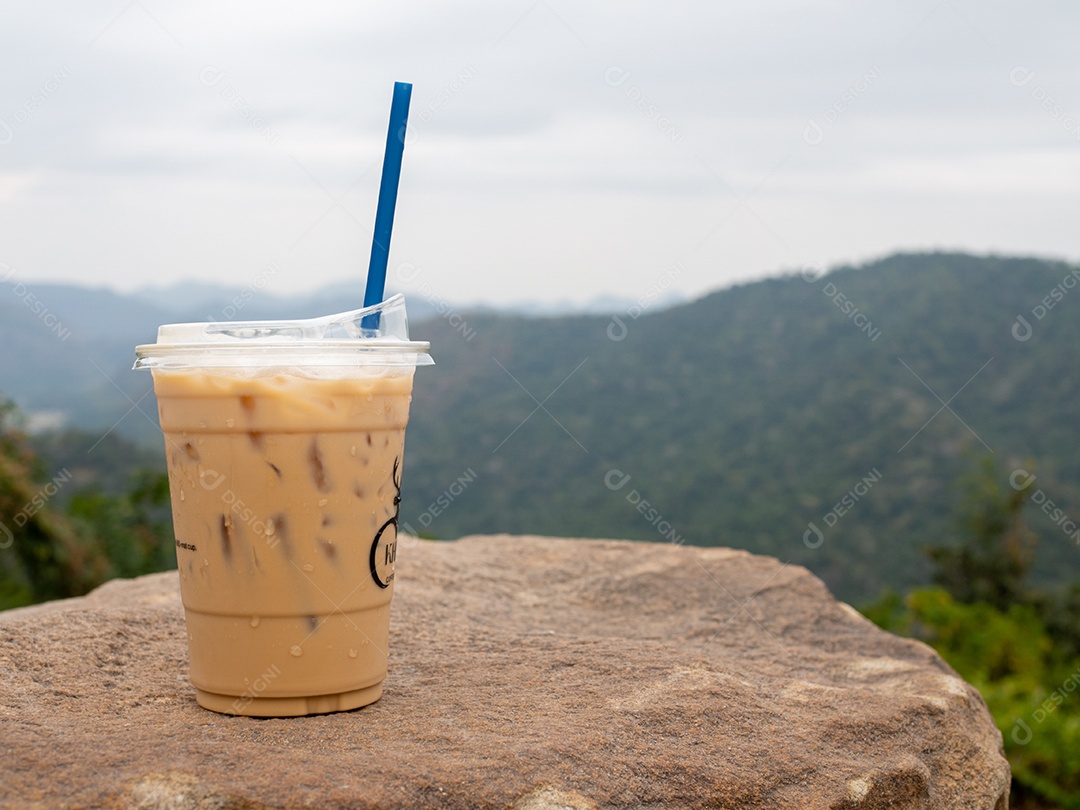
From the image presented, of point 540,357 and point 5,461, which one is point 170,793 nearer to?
point 5,461

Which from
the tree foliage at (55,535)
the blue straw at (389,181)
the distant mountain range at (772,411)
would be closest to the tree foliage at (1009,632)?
the distant mountain range at (772,411)

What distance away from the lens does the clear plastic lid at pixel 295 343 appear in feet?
6.54

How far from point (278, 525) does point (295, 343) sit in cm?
37

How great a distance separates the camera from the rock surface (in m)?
1.70

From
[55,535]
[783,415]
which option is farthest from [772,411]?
[55,535]

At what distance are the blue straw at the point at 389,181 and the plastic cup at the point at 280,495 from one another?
10 cm

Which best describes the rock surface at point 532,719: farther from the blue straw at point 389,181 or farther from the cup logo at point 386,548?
the blue straw at point 389,181

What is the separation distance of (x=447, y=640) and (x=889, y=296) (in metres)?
35.1

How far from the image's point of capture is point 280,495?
1972 mm

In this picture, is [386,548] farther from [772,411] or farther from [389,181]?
[772,411]

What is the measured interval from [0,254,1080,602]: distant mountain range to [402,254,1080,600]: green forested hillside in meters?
0.07

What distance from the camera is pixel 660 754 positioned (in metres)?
1.94

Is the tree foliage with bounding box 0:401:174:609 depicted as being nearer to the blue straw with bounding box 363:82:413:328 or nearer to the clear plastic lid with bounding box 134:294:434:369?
the clear plastic lid with bounding box 134:294:434:369

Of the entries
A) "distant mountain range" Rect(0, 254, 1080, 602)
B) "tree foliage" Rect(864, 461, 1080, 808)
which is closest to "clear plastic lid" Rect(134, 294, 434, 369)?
"tree foliage" Rect(864, 461, 1080, 808)
